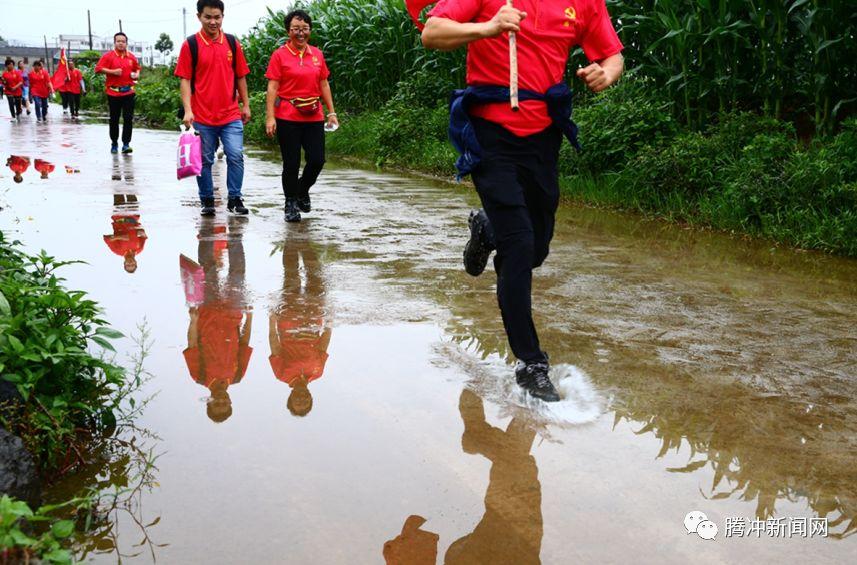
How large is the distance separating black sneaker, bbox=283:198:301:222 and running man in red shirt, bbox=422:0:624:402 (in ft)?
15.3

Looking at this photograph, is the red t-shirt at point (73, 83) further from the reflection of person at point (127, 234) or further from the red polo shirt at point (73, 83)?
the reflection of person at point (127, 234)

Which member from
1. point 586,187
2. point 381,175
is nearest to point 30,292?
point 586,187

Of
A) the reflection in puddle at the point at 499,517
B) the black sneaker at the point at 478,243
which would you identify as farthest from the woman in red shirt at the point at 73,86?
the reflection in puddle at the point at 499,517

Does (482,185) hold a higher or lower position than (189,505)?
higher

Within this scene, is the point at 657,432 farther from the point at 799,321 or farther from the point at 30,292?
the point at 30,292

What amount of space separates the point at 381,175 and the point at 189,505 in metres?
10.6

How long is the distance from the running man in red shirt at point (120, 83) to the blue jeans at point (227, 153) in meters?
7.17

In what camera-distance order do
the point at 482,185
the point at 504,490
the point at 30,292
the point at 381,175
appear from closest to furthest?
the point at 504,490
the point at 30,292
the point at 482,185
the point at 381,175

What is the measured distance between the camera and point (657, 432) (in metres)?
3.71

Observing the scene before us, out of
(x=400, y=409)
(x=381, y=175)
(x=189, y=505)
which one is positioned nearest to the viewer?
(x=189, y=505)

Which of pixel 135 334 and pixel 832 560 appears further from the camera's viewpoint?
pixel 135 334

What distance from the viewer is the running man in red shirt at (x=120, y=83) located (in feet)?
51.7

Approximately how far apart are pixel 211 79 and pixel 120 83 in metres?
7.93

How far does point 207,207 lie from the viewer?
9.02 meters
